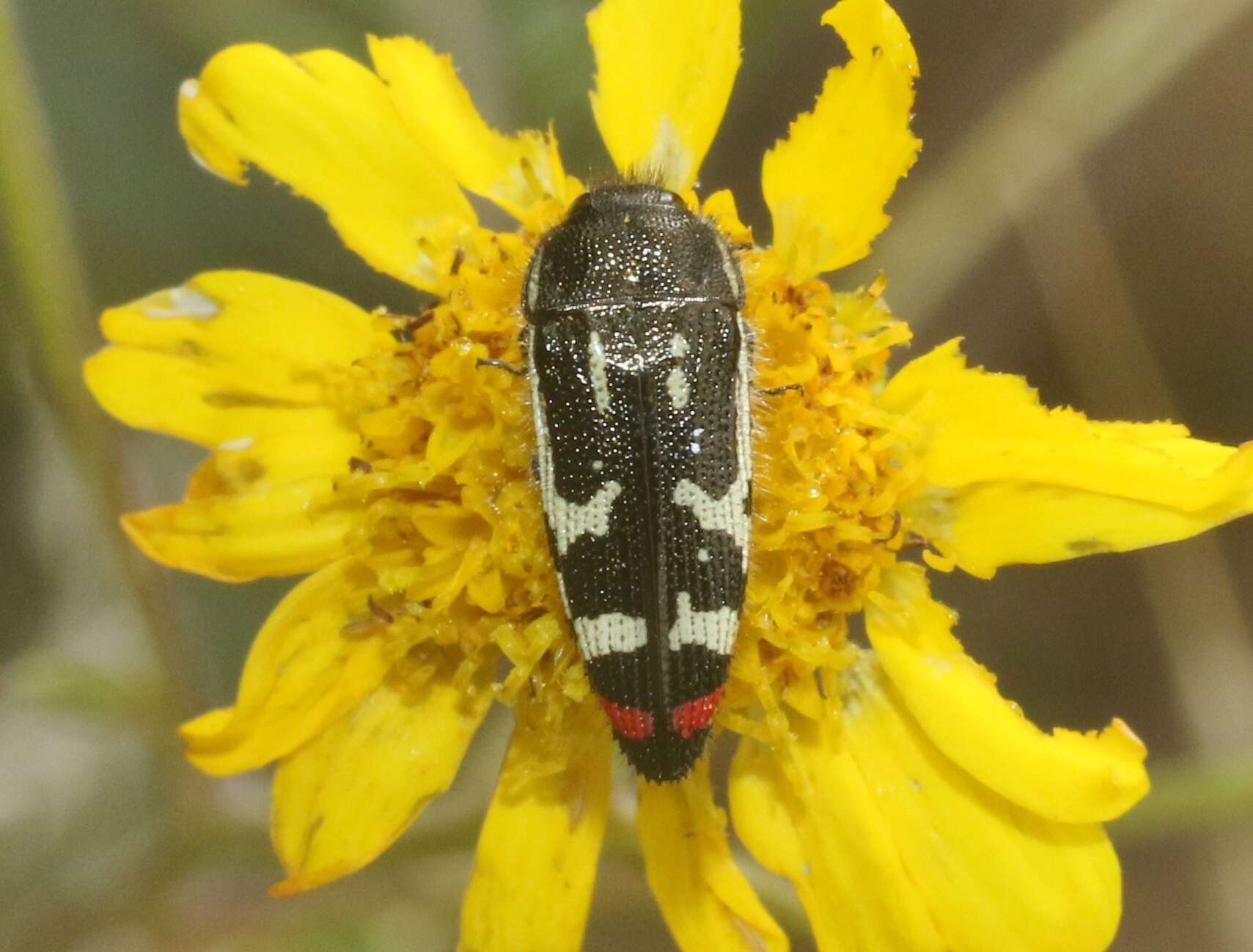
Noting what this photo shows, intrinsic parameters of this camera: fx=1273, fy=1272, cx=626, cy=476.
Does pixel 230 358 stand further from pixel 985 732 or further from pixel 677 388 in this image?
pixel 985 732

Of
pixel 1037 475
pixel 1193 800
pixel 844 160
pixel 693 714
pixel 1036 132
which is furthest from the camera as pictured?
pixel 1036 132

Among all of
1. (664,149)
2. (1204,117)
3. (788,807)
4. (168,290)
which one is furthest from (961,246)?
(168,290)

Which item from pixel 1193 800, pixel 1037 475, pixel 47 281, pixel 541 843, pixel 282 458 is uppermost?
pixel 47 281

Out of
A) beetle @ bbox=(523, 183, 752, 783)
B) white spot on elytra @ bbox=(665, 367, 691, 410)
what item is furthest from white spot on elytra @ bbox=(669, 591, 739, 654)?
white spot on elytra @ bbox=(665, 367, 691, 410)

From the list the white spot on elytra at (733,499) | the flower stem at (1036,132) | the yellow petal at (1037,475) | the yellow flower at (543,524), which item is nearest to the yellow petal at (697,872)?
the yellow flower at (543,524)

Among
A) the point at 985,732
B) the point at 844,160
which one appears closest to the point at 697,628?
the point at 985,732

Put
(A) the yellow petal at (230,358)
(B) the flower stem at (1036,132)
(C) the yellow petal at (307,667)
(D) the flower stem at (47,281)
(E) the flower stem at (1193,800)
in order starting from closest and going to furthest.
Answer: (C) the yellow petal at (307,667)
(A) the yellow petal at (230,358)
(D) the flower stem at (47,281)
(E) the flower stem at (1193,800)
(B) the flower stem at (1036,132)

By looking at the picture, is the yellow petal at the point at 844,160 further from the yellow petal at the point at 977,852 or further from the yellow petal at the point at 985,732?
the yellow petal at the point at 977,852
